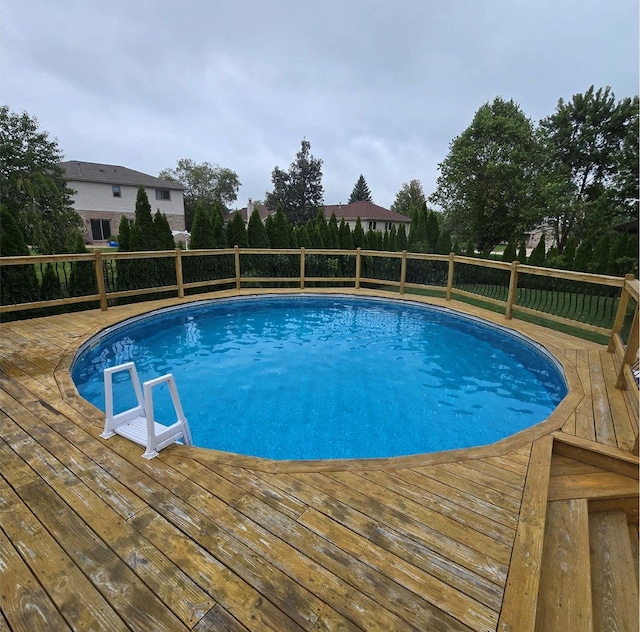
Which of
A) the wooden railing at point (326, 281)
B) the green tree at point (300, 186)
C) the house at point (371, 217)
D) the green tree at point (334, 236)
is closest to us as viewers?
the wooden railing at point (326, 281)

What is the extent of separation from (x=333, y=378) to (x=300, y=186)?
2833 cm

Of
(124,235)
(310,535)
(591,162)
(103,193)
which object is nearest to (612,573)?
(310,535)

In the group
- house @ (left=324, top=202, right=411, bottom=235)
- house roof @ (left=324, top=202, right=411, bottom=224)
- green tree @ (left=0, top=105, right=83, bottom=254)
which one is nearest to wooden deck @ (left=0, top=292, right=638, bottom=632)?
green tree @ (left=0, top=105, right=83, bottom=254)

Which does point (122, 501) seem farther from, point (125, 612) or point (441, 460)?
point (441, 460)

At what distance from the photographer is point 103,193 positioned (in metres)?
23.6

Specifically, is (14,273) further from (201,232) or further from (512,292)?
(512,292)

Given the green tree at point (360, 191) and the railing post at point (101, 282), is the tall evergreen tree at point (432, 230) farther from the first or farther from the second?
the green tree at point (360, 191)

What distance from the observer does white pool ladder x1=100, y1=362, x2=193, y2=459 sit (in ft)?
7.79

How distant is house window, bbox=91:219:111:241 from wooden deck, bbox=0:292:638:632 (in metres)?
25.5

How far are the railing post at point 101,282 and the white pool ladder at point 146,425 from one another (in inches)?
176

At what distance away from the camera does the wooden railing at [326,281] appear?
16.8ft

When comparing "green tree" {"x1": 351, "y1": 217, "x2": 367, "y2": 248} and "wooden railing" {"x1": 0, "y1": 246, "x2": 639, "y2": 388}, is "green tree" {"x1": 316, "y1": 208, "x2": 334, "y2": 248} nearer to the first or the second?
"green tree" {"x1": 351, "y1": 217, "x2": 367, "y2": 248}

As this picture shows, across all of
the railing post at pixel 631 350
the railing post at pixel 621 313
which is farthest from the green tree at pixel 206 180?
the railing post at pixel 631 350

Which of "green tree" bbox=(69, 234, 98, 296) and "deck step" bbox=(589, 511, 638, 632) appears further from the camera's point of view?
"green tree" bbox=(69, 234, 98, 296)
